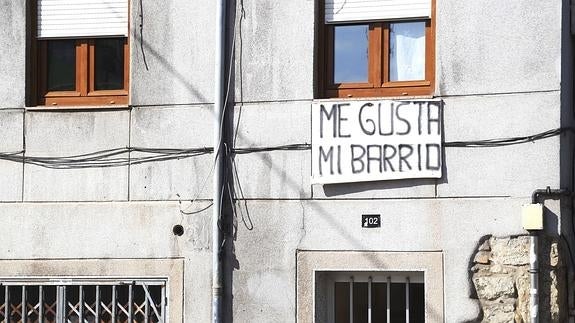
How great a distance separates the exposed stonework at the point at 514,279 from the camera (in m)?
10.6

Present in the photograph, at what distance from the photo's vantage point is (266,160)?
37.6 ft

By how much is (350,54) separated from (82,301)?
347 centimetres

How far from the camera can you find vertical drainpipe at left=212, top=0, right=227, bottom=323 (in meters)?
11.4

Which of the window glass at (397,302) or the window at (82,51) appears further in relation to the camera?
the window at (82,51)

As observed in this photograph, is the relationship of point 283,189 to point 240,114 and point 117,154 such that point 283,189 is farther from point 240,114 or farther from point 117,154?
point 117,154

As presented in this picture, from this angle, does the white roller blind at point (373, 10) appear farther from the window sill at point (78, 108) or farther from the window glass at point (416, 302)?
the window glass at point (416, 302)

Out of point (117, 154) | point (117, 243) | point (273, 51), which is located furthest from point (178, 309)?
point (273, 51)

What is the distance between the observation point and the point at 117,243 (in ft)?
38.6

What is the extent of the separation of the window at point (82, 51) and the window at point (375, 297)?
2.77 metres

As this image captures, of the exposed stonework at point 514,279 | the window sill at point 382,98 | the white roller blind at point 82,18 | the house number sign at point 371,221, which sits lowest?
the exposed stonework at point 514,279

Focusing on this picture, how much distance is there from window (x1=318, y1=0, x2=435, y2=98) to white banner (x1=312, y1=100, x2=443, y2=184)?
0.78ft

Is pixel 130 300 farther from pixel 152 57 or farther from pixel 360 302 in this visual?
pixel 152 57

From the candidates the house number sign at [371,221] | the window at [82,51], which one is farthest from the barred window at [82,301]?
the house number sign at [371,221]

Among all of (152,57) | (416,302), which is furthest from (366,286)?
(152,57)
